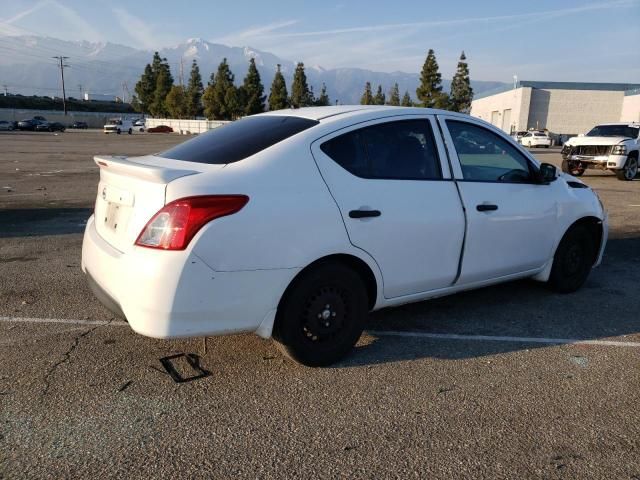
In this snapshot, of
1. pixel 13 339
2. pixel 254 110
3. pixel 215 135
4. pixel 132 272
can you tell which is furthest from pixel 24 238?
pixel 254 110

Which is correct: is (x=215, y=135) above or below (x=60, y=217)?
above

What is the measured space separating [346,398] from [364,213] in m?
1.16

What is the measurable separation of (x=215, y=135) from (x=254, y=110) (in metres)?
74.8

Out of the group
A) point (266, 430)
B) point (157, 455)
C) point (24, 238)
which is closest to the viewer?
point (157, 455)

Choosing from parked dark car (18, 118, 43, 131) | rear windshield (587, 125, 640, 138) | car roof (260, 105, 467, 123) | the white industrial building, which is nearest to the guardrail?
parked dark car (18, 118, 43, 131)

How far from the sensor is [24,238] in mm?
7363

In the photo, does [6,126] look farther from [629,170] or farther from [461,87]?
[629,170]

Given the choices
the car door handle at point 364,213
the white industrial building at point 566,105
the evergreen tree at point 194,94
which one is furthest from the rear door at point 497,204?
the evergreen tree at point 194,94

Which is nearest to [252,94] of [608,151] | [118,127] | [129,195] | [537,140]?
[118,127]

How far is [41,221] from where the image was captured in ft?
28.3

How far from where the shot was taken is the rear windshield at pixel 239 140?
11.7ft

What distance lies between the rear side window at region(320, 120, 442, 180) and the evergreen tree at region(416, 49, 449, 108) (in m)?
59.7

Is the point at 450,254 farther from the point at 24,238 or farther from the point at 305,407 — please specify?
the point at 24,238

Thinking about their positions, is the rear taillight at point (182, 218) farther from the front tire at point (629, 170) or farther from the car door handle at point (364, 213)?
the front tire at point (629, 170)
